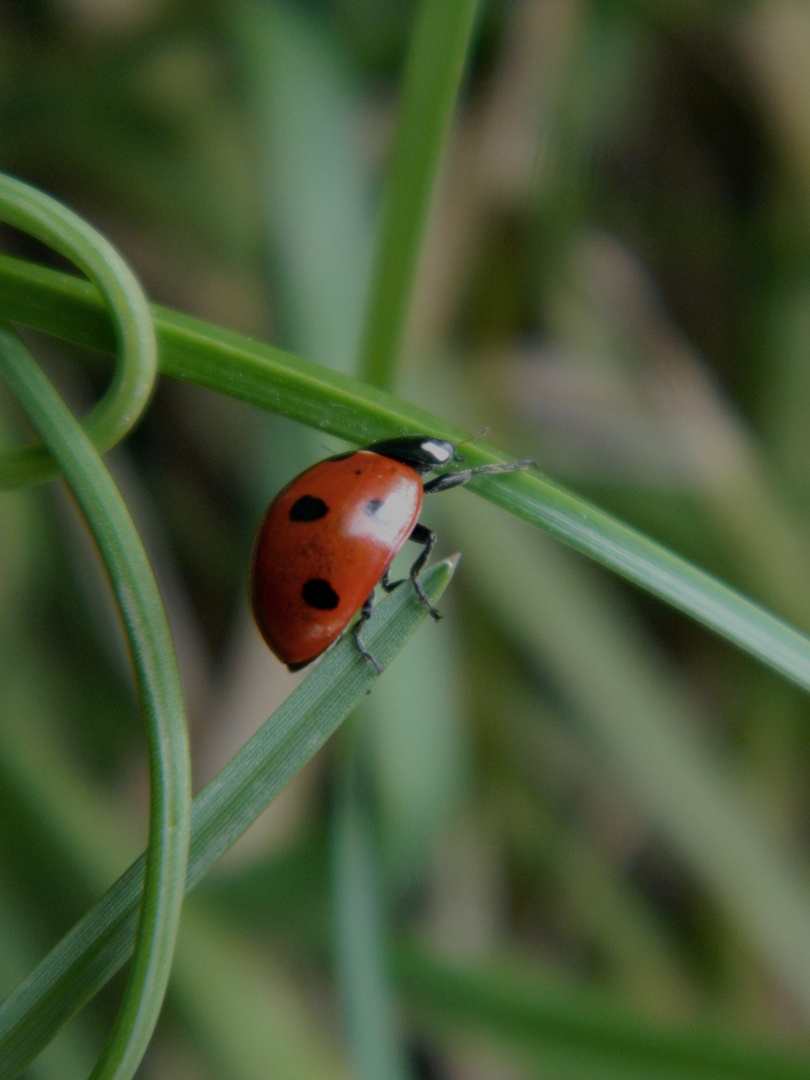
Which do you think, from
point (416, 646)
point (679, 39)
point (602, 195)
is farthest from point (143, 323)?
point (679, 39)

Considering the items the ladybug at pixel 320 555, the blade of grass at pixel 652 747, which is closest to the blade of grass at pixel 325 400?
the ladybug at pixel 320 555

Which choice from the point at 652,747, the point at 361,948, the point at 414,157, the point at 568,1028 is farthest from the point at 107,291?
the point at 652,747

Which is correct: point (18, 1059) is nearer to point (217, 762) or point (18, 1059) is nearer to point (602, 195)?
point (217, 762)

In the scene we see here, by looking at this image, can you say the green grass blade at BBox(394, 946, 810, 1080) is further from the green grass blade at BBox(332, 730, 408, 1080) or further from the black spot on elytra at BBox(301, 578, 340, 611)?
the black spot on elytra at BBox(301, 578, 340, 611)

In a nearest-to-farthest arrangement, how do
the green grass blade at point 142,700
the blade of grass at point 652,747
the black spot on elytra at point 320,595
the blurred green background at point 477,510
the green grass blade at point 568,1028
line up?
the green grass blade at point 142,700
the black spot on elytra at point 320,595
the green grass blade at point 568,1028
the blurred green background at point 477,510
the blade of grass at point 652,747

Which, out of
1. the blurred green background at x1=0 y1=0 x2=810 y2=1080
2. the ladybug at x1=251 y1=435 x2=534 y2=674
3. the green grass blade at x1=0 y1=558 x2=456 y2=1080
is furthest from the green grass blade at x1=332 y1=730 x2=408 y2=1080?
the green grass blade at x1=0 y1=558 x2=456 y2=1080

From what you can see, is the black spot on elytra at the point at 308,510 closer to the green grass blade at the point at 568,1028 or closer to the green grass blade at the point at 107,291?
the green grass blade at the point at 107,291
